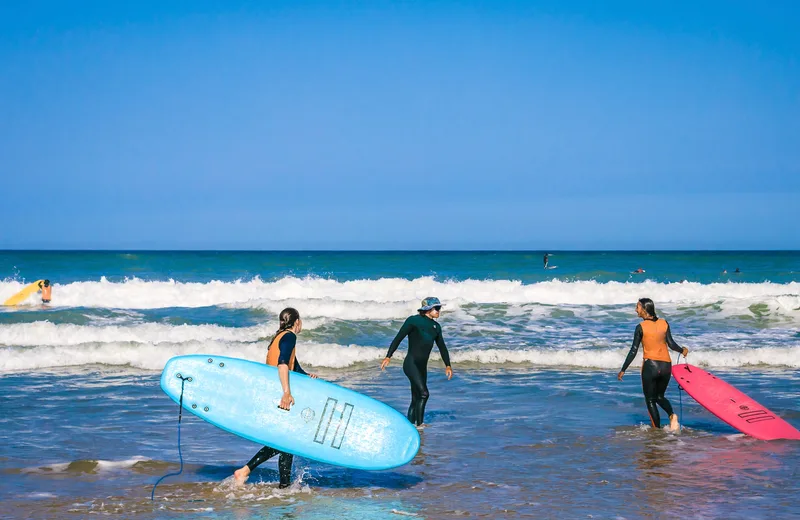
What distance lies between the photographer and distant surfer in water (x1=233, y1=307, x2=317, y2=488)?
6.23 meters

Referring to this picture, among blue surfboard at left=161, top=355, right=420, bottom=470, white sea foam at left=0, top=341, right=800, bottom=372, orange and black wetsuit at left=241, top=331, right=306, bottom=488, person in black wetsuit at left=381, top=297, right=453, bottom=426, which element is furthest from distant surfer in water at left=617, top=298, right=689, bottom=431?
white sea foam at left=0, top=341, right=800, bottom=372

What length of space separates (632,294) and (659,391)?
26.8 m

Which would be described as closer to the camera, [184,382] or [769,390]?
[184,382]

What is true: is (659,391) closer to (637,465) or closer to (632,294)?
(637,465)

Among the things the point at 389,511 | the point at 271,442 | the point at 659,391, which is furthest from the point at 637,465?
the point at 271,442

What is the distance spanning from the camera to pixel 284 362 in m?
6.21

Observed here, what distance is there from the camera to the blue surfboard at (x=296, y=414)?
648 cm

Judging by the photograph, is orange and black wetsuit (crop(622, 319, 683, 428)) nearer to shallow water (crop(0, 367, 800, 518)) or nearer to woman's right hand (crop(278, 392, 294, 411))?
shallow water (crop(0, 367, 800, 518))

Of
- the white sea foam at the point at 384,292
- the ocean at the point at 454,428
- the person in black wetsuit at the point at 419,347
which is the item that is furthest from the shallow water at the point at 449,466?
the white sea foam at the point at 384,292

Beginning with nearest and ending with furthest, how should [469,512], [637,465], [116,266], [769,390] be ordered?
1. [469,512]
2. [637,465]
3. [769,390]
4. [116,266]

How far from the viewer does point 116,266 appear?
212ft

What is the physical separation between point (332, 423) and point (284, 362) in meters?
0.77

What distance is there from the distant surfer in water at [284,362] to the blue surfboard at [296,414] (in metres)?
0.18

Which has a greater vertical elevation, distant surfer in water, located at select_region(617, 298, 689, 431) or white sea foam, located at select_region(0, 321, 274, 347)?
distant surfer in water, located at select_region(617, 298, 689, 431)
